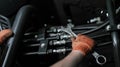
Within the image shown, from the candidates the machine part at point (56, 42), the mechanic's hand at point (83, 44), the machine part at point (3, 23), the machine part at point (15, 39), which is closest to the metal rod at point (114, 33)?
the mechanic's hand at point (83, 44)

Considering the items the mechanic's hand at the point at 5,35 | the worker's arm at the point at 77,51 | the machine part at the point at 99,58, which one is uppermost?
the mechanic's hand at the point at 5,35

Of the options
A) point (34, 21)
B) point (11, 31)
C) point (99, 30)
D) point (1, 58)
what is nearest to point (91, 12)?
point (99, 30)

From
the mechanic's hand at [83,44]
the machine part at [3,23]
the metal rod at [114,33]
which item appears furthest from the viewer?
the machine part at [3,23]

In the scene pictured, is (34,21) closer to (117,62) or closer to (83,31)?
(83,31)

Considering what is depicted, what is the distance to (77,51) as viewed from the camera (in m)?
0.97

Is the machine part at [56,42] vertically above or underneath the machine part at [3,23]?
underneath

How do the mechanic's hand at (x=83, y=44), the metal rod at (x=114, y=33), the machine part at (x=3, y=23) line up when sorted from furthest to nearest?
the machine part at (x=3, y=23) < the mechanic's hand at (x=83, y=44) < the metal rod at (x=114, y=33)

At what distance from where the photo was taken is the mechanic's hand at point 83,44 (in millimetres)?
976

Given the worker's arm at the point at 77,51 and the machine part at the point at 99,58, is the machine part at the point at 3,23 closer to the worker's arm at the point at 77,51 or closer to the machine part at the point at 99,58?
the worker's arm at the point at 77,51

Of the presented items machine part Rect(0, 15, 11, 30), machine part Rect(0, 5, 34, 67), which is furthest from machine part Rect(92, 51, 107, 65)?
machine part Rect(0, 15, 11, 30)

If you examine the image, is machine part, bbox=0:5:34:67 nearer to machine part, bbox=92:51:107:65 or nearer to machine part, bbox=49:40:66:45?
machine part, bbox=49:40:66:45

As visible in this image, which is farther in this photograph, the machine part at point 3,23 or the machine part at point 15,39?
the machine part at point 3,23

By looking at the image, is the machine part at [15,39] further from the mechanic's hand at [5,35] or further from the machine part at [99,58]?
the machine part at [99,58]

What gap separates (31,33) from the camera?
122 centimetres
